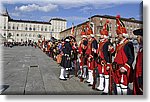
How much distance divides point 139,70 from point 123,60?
0.99 ft

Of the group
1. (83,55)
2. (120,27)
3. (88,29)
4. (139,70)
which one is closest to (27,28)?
(88,29)

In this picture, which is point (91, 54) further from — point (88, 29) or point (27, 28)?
point (27, 28)

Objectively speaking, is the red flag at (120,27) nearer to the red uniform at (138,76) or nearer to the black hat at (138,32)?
the black hat at (138,32)

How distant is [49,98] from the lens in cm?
280

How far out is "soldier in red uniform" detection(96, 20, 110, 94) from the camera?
2881mm

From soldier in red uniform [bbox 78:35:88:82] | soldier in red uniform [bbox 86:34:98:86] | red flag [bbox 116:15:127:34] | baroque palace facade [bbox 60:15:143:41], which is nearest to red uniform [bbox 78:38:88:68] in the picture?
soldier in red uniform [bbox 78:35:88:82]

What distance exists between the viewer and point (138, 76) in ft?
9.05

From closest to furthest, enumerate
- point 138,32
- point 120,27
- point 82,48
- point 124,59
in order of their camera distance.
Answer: point 124,59
point 120,27
point 138,32
point 82,48

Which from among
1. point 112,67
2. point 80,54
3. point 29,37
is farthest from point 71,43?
point 112,67

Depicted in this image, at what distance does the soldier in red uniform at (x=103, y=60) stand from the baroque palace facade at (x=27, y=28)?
0.48 m

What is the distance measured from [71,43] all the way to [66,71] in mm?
475

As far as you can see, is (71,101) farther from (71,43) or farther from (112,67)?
(71,43)

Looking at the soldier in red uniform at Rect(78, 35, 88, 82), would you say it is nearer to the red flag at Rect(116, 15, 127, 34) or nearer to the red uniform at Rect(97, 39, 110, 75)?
the red uniform at Rect(97, 39, 110, 75)

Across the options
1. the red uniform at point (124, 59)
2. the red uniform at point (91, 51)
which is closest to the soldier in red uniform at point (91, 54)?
the red uniform at point (91, 51)
